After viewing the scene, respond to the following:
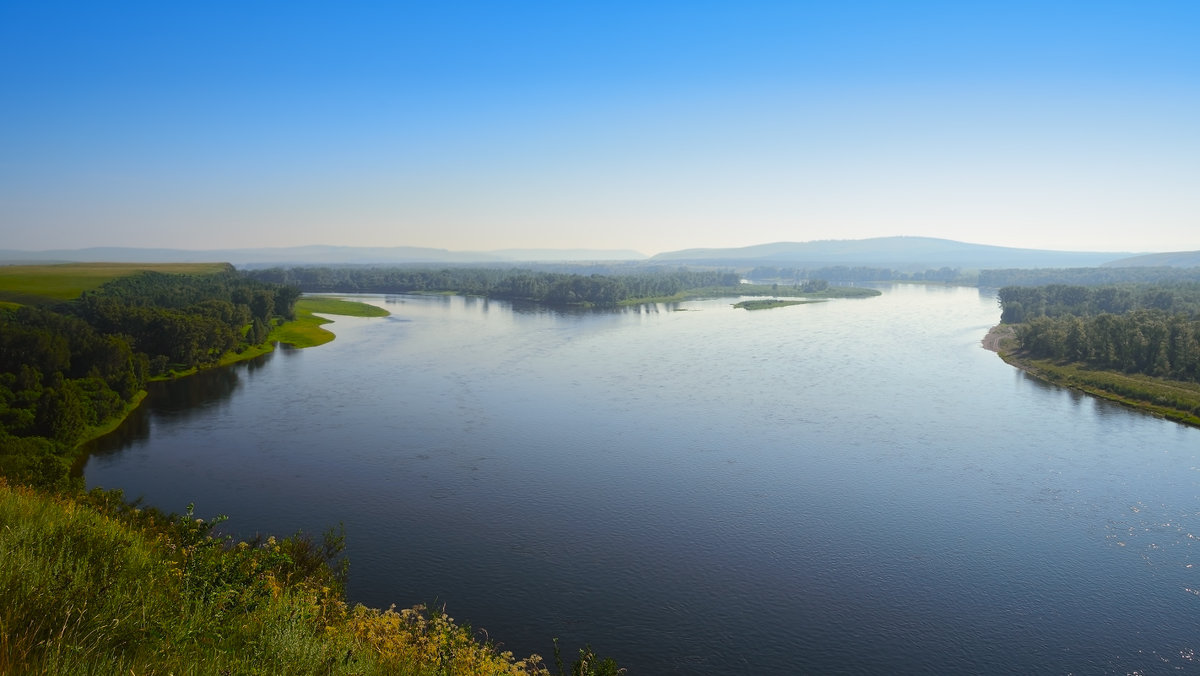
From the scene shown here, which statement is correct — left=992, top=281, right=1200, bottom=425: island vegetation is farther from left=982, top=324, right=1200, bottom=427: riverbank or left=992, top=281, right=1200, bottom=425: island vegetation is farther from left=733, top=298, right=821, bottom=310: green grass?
left=733, top=298, right=821, bottom=310: green grass

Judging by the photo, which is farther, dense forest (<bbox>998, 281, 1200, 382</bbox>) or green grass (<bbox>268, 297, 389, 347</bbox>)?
green grass (<bbox>268, 297, 389, 347</bbox>)

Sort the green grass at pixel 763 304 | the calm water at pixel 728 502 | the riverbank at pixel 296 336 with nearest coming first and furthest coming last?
1. the calm water at pixel 728 502
2. the riverbank at pixel 296 336
3. the green grass at pixel 763 304

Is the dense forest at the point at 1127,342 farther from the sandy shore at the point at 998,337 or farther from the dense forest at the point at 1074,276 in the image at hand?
the dense forest at the point at 1074,276

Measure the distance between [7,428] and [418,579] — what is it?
70.4ft

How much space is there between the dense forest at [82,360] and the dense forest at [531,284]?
54.7 meters

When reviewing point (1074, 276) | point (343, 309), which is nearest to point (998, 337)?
point (343, 309)

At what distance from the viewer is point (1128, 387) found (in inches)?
1645

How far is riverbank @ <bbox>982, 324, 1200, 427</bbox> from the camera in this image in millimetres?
37594

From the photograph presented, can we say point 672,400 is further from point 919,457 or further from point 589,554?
A: point 589,554

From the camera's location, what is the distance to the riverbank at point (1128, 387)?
37.6m

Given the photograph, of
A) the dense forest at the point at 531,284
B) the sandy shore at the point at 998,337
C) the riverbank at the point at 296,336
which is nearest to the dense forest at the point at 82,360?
the riverbank at the point at 296,336

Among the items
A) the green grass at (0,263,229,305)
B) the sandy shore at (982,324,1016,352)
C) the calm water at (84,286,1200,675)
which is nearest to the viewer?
the calm water at (84,286,1200,675)

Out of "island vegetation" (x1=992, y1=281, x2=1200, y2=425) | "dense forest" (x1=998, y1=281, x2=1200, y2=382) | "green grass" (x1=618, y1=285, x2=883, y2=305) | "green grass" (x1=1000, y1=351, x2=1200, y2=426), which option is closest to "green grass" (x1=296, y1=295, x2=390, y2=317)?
Result: "green grass" (x1=618, y1=285, x2=883, y2=305)

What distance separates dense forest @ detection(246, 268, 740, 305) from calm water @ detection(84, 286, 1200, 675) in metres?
61.9
